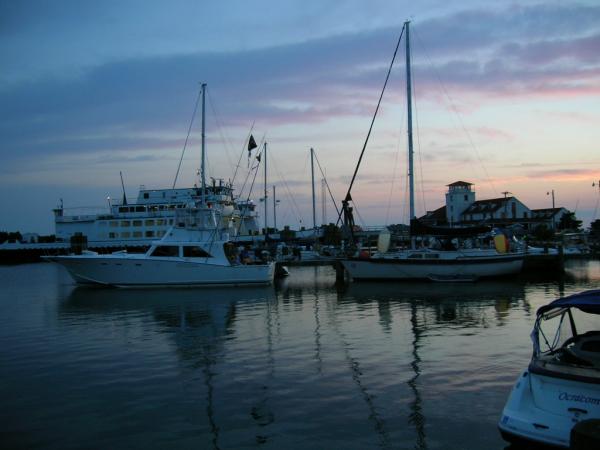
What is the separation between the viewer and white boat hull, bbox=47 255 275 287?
109ft

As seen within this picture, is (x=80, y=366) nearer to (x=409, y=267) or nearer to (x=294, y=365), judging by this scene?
(x=294, y=365)

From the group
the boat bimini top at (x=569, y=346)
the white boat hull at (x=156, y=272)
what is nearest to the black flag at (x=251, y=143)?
the white boat hull at (x=156, y=272)

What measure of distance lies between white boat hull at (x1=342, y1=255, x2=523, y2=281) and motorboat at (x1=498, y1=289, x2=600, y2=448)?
85.0 ft

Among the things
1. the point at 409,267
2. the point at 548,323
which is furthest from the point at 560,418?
the point at 409,267

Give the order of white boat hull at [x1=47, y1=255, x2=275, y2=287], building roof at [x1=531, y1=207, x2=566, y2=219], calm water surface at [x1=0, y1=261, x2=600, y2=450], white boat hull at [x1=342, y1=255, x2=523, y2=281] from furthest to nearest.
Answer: building roof at [x1=531, y1=207, x2=566, y2=219] → white boat hull at [x1=342, y1=255, x2=523, y2=281] → white boat hull at [x1=47, y1=255, x2=275, y2=287] → calm water surface at [x1=0, y1=261, x2=600, y2=450]

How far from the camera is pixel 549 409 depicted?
7.14 meters

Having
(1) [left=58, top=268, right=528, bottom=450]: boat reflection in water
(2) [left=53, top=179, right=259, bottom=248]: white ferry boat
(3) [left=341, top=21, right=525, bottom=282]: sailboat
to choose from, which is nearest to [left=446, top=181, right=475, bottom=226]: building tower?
(2) [left=53, top=179, right=259, bottom=248]: white ferry boat

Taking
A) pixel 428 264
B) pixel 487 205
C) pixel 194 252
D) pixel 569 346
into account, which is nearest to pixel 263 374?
pixel 569 346

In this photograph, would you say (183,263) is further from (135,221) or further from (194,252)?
(135,221)

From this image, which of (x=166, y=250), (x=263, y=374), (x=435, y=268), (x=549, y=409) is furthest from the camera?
(x=435, y=268)

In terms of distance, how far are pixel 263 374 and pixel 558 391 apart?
6523 millimetres

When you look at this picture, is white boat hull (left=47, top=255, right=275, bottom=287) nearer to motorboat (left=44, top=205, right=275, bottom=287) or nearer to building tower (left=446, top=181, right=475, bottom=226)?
motorboat (left=44, top=205, right=275, bottom=287)

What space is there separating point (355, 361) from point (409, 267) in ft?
72.2

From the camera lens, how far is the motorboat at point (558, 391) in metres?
6.94
